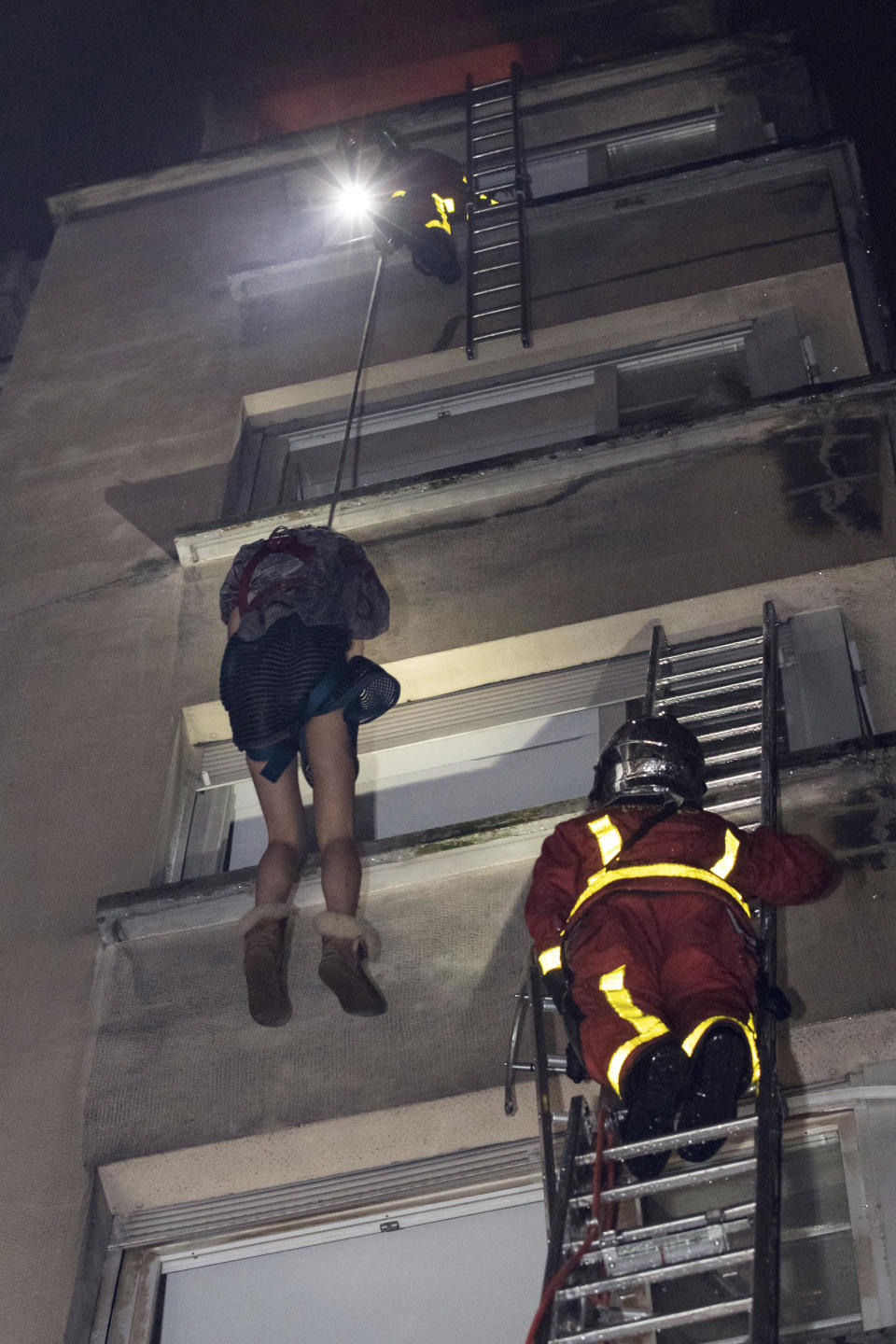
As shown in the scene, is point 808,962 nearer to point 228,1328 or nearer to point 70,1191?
point 228,1328

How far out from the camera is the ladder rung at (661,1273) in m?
3.51

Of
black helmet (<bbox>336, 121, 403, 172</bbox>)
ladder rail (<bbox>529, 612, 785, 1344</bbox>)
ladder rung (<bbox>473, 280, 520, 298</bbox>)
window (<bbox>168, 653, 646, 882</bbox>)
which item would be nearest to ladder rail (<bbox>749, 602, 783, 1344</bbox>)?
ladder rail (<bbox>529, 612, 785, 1344</bbox>)

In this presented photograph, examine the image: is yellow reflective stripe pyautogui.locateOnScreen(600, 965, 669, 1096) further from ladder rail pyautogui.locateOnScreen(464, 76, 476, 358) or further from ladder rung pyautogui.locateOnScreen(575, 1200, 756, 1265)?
ladder rail pyautogui.locateOnScreen(464, 76, 476, 358)

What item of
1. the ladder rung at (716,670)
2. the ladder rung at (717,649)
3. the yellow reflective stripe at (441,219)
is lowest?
the ladder rung at (716,670)

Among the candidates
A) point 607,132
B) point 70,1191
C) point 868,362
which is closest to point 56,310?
point 607,132

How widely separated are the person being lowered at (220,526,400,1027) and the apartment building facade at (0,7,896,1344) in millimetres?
451

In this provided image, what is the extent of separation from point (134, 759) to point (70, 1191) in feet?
6.94

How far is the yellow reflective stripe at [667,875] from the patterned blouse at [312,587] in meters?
1.64

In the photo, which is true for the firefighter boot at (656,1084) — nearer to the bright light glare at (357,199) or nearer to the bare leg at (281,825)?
the bare leg at (281,825)

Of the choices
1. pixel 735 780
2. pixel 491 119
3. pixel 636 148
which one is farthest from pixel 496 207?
pixel 735 780

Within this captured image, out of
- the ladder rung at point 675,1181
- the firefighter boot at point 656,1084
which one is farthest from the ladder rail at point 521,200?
the ladder rung at point 675,1181

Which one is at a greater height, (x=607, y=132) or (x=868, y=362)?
(x=607, y=132)

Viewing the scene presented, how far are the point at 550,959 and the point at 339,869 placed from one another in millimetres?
972

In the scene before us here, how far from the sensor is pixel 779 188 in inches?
339
